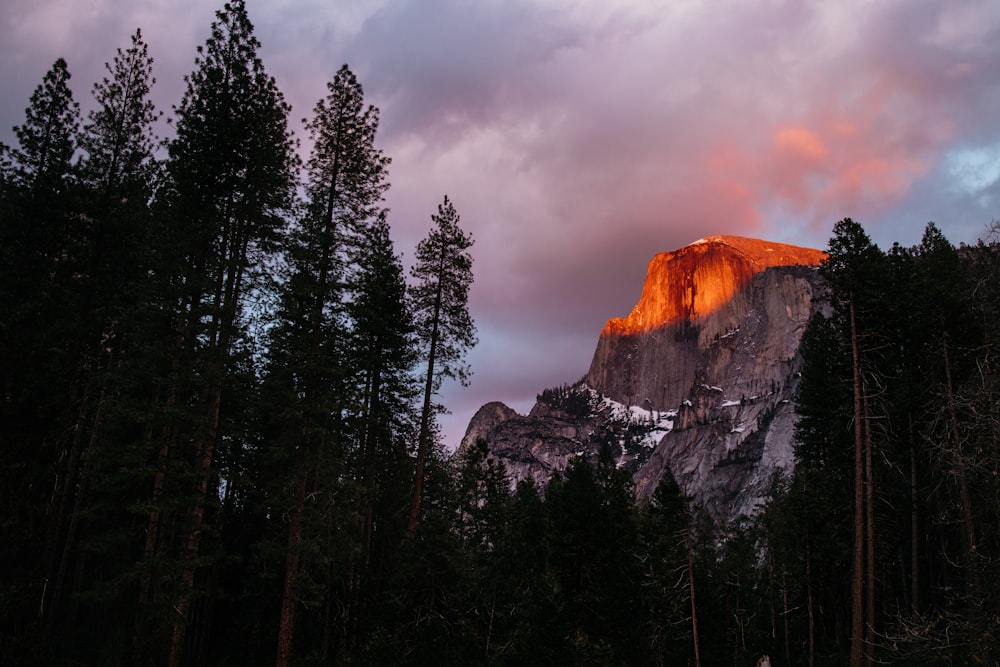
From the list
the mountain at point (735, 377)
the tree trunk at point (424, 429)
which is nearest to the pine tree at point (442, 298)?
the tree trunk at point (424, 429)

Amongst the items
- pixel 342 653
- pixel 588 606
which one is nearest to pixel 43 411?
pixel 342 653

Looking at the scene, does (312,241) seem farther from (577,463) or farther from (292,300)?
(577,463)

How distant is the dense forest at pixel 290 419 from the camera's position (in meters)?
16.0

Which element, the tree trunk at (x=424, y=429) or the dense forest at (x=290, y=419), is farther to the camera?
the tree trunk at (x=424, y=429)

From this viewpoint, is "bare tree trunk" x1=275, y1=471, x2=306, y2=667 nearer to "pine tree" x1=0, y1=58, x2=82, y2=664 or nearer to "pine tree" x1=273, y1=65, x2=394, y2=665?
"pine tree" x1=273, y1=65, x2=394, y2=665

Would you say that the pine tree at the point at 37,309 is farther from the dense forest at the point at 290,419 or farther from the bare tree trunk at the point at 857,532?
the bare tree trunk at the point at 857,532

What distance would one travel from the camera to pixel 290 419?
16562 millimetres

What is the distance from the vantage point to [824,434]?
113 feet

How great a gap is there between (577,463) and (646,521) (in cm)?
765

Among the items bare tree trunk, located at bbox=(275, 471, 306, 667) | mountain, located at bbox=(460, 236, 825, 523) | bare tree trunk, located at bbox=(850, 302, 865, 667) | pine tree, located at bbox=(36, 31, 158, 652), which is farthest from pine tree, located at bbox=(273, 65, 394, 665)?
mountain, located at bbox=(460, 236, 825, 523)

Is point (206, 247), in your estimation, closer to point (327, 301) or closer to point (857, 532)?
point (327, 301)

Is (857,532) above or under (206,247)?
under

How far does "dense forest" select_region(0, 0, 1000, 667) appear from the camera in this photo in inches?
629

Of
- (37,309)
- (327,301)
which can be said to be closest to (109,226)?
(37,309)
